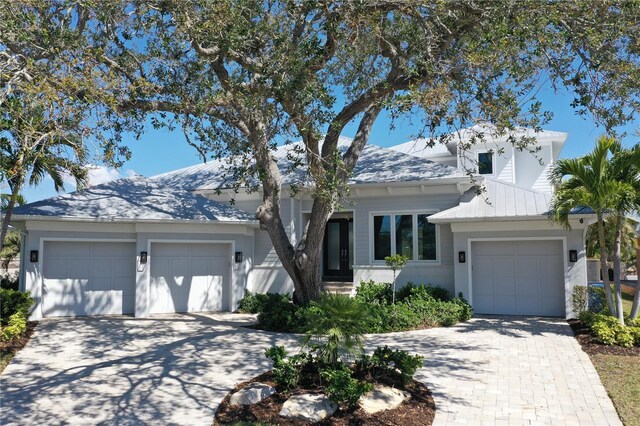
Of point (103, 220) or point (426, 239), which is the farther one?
point (426, 239)

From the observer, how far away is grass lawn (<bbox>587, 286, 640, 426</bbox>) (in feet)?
20.7

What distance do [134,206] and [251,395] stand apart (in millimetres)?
9788

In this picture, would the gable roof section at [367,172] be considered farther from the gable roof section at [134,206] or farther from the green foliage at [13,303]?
the green foliage at [13,303]

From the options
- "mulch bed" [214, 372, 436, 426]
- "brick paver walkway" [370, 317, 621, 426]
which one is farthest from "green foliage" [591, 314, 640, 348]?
"mulch bed" [214, 372, 436, 426]

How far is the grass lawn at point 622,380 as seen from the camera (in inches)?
249

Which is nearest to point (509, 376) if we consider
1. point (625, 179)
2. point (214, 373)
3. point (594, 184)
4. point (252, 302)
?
point (214, 373)

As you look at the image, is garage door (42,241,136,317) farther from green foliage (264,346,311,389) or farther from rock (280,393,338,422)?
rock (280,393,338,422)

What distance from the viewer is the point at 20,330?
1016 centimetres

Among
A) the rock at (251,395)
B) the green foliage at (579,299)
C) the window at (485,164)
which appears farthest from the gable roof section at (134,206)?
the window at (485,164)

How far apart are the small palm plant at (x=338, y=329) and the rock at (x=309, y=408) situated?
632 millimetres

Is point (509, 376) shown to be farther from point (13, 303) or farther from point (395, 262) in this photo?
point (13, 303)

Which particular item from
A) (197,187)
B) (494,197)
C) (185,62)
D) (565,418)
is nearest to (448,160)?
(494,197)

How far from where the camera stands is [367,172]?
54.3 ft

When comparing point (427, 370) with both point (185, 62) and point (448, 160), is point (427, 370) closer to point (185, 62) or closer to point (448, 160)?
point (185, 62)
